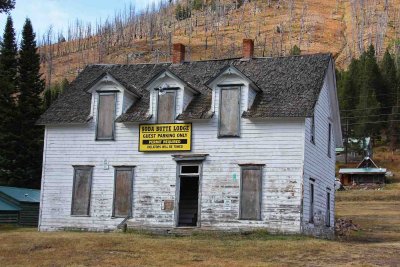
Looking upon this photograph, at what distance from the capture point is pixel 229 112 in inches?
1050

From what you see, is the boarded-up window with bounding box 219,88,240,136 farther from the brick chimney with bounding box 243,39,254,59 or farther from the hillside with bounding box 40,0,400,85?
the hillside with bounding box 40,0,400,85

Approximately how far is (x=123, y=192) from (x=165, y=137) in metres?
2.98

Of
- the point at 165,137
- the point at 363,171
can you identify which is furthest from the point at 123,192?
the point at 363,171

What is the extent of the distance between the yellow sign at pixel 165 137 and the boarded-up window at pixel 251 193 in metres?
2.77

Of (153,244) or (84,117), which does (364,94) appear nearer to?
(84,117)

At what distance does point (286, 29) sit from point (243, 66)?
156 m

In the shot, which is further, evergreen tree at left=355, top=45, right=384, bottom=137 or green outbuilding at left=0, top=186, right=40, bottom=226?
evergreen tree at left=355, top=45, right=384, bottom=137

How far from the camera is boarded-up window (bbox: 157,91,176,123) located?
2767cm

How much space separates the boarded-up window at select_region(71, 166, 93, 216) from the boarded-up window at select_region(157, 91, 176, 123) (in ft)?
12.8

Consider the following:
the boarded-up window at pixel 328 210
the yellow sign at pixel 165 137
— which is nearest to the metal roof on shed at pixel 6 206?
the yellow sign at pixel 165 137

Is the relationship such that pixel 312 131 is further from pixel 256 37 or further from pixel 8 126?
pixel 256 37

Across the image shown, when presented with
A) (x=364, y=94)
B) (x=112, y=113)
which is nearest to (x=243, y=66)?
(x=112, y=113)

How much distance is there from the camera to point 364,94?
290ft

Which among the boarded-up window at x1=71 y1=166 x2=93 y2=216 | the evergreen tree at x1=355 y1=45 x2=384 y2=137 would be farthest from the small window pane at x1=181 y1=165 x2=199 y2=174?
the evergreen tree at x1=355 y1=45 x2=384 y2=137
